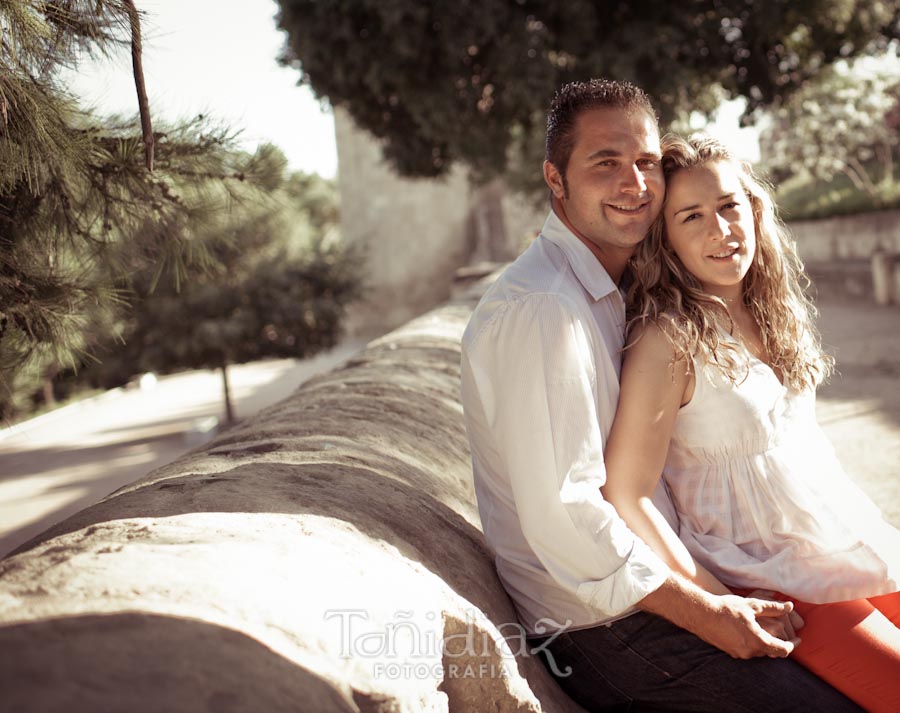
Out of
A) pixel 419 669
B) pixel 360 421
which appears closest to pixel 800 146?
pixel 360 421

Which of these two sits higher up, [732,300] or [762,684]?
[732,300]

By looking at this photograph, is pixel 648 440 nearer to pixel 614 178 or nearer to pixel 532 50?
pixel 614 178

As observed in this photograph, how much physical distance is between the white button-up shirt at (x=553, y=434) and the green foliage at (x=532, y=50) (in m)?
9.45

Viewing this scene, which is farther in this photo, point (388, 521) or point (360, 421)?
point (360, 421)

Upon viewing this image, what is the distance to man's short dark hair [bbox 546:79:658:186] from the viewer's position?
7.50 feet

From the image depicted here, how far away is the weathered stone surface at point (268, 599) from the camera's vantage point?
1.19 m

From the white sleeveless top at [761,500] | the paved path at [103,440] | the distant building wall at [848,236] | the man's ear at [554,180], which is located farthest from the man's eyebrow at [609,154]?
the distant building wall at [848,236]

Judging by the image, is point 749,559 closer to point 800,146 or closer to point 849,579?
point 849,579

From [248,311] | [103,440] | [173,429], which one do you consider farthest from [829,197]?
[103,440]

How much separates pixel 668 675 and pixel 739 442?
58 cm

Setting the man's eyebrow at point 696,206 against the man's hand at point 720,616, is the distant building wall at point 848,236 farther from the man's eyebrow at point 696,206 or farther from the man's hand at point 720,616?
the man's hand at point 720,616

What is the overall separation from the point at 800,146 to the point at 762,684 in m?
20.1

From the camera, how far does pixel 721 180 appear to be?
229cm

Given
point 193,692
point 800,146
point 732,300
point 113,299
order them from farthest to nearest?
point 800,146
point 113,299
point 732,300
point 193,692
